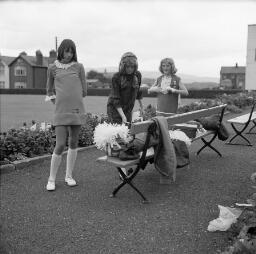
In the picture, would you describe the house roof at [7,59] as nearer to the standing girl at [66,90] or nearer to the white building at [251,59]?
the white building at [251,59]

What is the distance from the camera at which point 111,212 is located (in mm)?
4617

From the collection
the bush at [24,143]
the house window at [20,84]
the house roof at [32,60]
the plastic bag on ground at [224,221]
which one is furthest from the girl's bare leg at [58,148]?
the house window at [20,84]

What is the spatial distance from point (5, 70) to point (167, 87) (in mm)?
81148

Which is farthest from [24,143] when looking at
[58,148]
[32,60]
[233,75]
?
[233,75]

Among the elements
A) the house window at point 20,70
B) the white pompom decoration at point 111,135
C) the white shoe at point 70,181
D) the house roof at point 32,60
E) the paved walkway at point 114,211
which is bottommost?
the paved walkway at point 114,211

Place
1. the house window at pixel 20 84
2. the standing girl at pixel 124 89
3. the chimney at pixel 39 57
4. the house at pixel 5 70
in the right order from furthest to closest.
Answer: the house at pixel 5 70
the house window at pixel 20 84
the chimney at pixel 39 57
the standing girl at pixel 124 89

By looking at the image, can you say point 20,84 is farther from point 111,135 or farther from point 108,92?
point 111,135

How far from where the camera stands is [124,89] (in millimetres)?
5367

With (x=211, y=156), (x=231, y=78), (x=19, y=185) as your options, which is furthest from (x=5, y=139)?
(x=231, y=78)

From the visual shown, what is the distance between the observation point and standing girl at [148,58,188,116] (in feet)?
19.7

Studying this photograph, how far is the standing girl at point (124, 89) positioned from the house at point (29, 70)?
73.8m

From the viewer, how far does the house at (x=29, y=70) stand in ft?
254

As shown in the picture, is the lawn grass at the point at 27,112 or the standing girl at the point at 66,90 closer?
the standing girl at the point at 66,90

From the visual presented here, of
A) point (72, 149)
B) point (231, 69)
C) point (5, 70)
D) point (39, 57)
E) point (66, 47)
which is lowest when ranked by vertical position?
point (72, 149)
